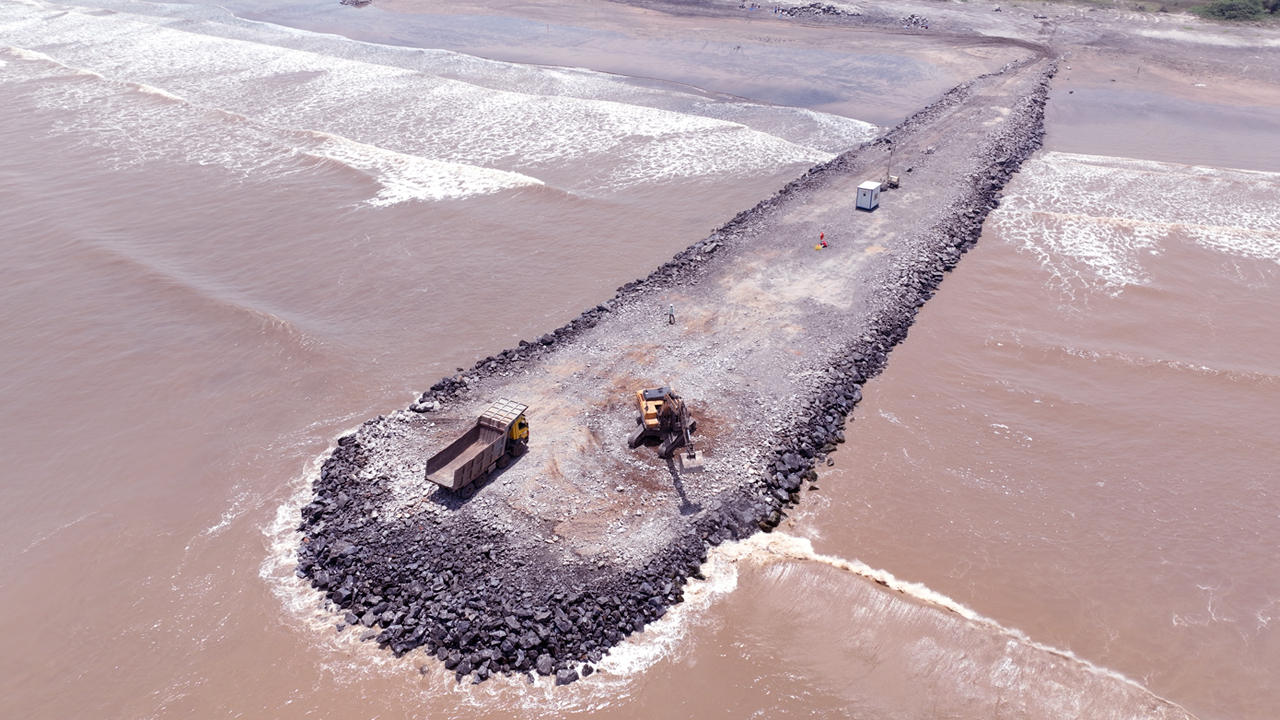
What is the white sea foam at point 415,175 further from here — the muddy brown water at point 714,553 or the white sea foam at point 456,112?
the muddy brown water at point 714,553

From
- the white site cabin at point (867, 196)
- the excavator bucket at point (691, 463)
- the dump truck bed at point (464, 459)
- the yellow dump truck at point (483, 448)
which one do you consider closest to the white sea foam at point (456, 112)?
the white site cabin at point (867, 196)

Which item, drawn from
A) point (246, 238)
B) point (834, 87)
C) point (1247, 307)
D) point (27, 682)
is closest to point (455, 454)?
point (27, 682)

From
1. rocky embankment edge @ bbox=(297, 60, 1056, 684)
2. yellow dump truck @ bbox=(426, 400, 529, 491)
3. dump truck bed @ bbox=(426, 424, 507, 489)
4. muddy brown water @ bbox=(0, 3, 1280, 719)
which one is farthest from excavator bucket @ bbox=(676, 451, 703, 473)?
dump truck bed @ bbox=(426, 424, 507, 489)

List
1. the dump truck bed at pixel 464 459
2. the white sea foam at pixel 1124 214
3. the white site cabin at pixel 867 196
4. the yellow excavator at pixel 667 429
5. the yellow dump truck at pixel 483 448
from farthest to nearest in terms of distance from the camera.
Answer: the white site cabin at pixel 867 196
the white sea foam at pixel 1124 214
the yellow excavator at pixel 667 429
the yellow dump truck at pixel 483 448
the dump truck bed at pixel 464 459

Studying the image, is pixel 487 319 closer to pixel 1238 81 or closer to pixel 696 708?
pixel 696 708

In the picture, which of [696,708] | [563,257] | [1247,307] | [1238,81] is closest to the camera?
[696,708]

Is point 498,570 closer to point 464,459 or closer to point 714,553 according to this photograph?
point 464,459
